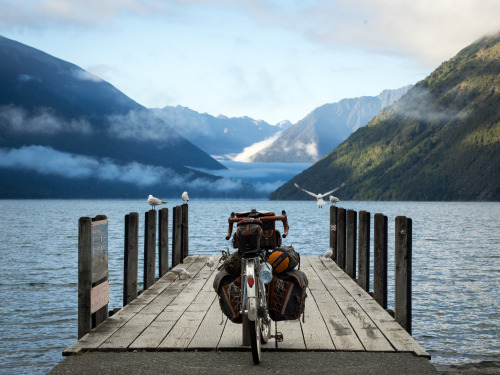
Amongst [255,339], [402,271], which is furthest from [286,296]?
[402,271]

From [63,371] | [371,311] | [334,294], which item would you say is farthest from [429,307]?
[63,371]

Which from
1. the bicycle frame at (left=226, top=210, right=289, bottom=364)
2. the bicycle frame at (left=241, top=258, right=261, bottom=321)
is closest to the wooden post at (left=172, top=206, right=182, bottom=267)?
the bicycle frame at (left=226, top=210, right=289, bottom=364)

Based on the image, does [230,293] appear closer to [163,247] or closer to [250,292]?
[250,292]

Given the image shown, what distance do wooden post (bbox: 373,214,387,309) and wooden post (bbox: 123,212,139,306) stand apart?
4232 mm

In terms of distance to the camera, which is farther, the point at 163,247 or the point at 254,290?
the point at 163,247

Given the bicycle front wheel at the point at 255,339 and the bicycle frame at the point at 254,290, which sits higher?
the bicycle frame at the point at 254,290

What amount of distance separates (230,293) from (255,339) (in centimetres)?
82

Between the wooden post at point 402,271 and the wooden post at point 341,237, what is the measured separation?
24.6 ft

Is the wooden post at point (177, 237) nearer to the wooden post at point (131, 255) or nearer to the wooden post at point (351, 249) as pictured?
the wooden post at point (351, 249)

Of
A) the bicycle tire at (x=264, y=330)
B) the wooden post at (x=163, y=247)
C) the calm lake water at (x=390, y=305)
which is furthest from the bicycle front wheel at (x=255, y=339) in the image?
the wooden post at (x=163, y=247)

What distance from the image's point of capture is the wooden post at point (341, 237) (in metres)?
17.8

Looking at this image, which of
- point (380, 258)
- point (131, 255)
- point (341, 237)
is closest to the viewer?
point (131, 255)

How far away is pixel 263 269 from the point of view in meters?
7.22

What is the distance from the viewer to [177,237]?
18.3 m
